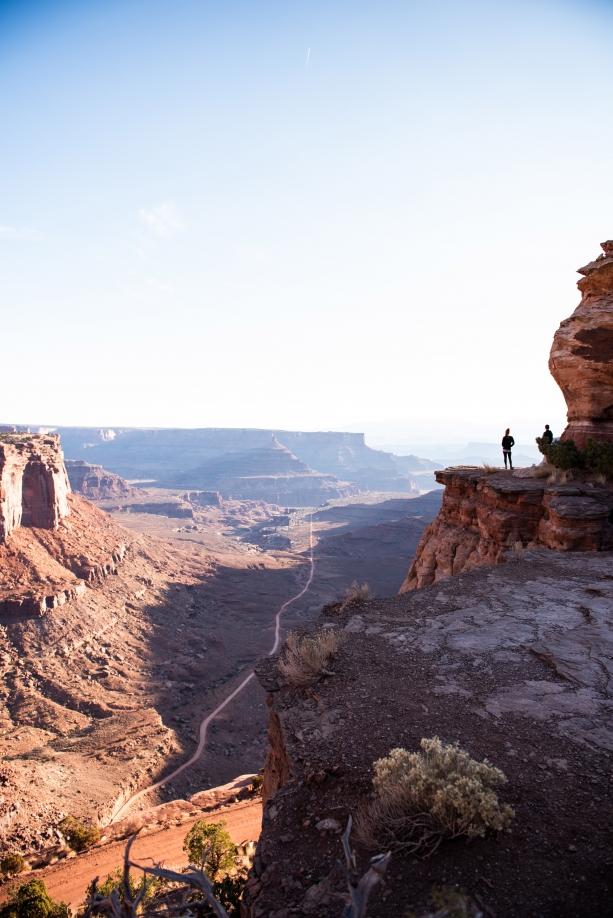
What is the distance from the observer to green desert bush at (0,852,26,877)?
13.1 m

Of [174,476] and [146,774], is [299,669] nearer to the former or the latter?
[146,774]

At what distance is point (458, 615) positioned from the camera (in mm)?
8680

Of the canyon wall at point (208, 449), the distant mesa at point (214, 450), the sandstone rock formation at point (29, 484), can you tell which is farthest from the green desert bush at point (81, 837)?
the canyon wall at point (208, 449)

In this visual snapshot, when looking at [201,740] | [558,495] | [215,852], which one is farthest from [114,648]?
[558,495]

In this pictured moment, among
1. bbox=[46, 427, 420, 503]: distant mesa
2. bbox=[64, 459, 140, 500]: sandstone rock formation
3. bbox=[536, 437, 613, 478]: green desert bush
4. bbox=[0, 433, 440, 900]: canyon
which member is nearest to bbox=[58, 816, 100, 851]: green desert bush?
bbox=[0, 433, 440, 900]: canyon

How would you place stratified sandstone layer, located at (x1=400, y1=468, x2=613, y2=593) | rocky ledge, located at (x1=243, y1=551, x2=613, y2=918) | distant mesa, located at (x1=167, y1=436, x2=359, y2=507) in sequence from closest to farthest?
rocky ledge, located at (x1=243, y1=551, x2=613, y2=918) → stratified sandstone layer, located at (x1=400, y1=468, x2=613, y2=593) → distant mesa, located at (x1=167, y1=436, x2=359, y2=507)

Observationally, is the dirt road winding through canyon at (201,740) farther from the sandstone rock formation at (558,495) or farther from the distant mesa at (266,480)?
the distant mesa at (266,480)

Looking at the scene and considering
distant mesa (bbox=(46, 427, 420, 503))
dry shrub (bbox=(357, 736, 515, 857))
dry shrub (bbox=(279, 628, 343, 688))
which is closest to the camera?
dry shrub (bbox=(357, 736, 515, 857))

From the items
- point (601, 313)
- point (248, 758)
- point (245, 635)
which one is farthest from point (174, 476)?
point (601, 313)

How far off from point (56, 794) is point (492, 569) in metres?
18.1

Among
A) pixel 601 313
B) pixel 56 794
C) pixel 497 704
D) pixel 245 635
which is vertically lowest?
pixel 245 635

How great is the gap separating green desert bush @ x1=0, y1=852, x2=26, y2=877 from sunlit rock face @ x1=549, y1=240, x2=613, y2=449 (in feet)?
68.8

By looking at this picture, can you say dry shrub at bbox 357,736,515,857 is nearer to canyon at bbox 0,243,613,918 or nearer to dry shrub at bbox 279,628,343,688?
canyon at bbox 0,243,613,918

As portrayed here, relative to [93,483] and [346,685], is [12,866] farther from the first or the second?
[93,483]
